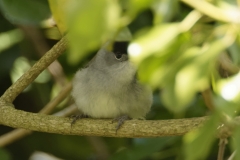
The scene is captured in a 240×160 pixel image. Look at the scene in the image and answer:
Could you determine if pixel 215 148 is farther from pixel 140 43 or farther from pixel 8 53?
pixel 140 43

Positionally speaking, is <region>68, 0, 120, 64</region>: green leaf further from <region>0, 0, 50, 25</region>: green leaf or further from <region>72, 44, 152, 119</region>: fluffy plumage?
<region>72, 44, 152, 119</region>: fluffy plumage

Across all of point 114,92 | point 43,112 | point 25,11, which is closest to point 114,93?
point 114,92

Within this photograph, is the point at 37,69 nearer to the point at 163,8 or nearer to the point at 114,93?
the point at 114,93

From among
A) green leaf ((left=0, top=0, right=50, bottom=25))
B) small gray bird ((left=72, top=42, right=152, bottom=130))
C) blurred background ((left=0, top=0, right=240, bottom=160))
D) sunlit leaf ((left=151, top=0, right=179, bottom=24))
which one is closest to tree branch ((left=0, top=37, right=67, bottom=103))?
blurred background ((left=0, top=0, right=240, bottom=160))

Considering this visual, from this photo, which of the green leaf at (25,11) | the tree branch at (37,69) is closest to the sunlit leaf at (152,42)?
the tree branch at (37,69)

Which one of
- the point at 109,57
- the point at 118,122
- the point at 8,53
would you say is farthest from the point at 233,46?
the point at 8,53
